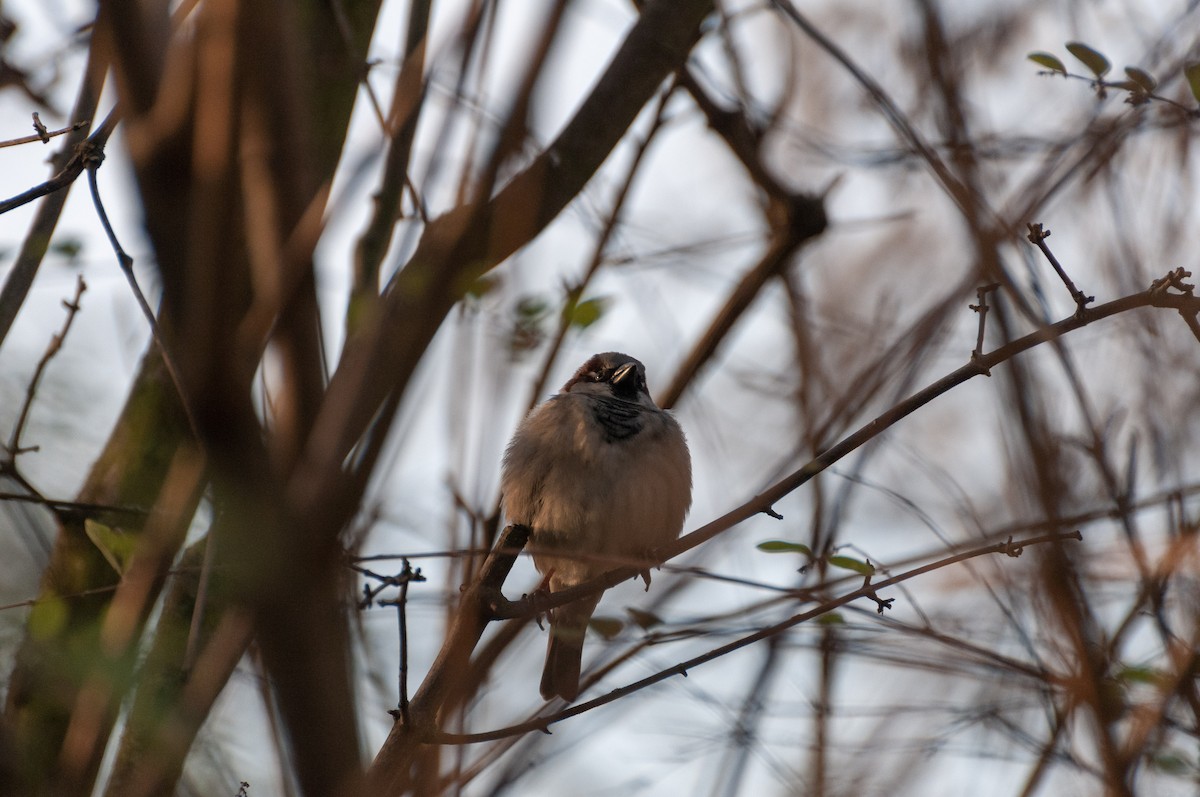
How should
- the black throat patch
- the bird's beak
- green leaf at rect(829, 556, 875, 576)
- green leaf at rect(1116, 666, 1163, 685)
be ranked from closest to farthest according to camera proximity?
1. green leaf at rect(829, 556, 875, 576)
2. green leaf at rect(1116, 666, 1163, 685)
3. the black throat patch
4. the bird's beak

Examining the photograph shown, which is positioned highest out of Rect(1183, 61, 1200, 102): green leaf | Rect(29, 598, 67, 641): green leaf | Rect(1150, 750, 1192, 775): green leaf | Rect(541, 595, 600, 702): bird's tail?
Rect(1183, 61, 1200, 102): green leaf

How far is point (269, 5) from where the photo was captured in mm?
1515

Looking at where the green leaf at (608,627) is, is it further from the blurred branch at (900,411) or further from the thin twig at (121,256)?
the thin twig at (121,256)

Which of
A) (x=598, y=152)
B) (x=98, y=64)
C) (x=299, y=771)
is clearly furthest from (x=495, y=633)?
(x=299, y=771)

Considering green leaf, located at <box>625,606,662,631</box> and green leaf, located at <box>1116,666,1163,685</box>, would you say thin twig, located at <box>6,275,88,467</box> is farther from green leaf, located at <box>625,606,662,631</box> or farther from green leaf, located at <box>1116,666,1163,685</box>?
green leaf, located at <box>1116,666,1163,685</box>

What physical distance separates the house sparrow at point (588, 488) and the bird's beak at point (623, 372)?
0.47 m

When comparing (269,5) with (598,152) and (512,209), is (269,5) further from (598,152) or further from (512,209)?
(598,152)

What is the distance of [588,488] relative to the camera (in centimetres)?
409

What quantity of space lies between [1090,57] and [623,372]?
2.45 meters

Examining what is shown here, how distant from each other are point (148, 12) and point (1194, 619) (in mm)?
2962

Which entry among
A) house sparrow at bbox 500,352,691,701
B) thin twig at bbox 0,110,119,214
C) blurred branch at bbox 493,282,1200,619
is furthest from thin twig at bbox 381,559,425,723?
house sparrow at bbox 500,352,691,701

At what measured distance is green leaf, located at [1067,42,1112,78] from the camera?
281 cm

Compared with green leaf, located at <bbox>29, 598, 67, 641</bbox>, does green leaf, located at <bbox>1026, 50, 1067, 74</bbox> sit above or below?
above

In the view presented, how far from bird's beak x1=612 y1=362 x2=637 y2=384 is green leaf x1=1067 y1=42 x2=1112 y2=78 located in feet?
7.94
